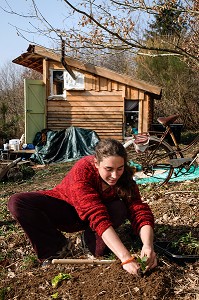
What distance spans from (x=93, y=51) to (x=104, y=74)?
7677mm

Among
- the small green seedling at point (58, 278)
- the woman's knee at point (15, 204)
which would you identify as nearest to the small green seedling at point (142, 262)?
the small green seedling at point (58, 278)

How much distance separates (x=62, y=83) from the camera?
1487cm

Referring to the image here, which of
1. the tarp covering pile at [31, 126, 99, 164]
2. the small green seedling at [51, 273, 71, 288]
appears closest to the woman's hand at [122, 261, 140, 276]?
the small green seedling at [51, 273, 71, 288]

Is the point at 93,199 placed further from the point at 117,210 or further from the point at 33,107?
the point at 33,107

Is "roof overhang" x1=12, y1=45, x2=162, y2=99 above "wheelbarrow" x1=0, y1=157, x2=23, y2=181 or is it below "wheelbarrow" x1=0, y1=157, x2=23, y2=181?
above

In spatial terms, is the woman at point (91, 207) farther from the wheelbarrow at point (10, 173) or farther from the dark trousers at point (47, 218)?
the wheelbarrow at point (10, 173)

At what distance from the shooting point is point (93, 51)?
6535 mm

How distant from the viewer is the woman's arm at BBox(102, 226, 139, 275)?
2725 millimetres

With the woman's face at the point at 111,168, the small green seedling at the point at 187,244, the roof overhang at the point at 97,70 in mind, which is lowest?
the small green seedling at the point at 187,244

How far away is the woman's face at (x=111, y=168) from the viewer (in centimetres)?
304

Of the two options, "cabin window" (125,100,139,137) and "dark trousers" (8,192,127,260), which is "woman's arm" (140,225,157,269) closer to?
"dark trousers" (8,192,127,260)

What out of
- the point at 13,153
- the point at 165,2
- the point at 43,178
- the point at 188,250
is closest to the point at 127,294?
the point at 188,250

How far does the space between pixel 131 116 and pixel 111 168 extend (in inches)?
461

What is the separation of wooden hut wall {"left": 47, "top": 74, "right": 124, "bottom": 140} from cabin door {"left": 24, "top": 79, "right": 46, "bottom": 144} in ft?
0.98
